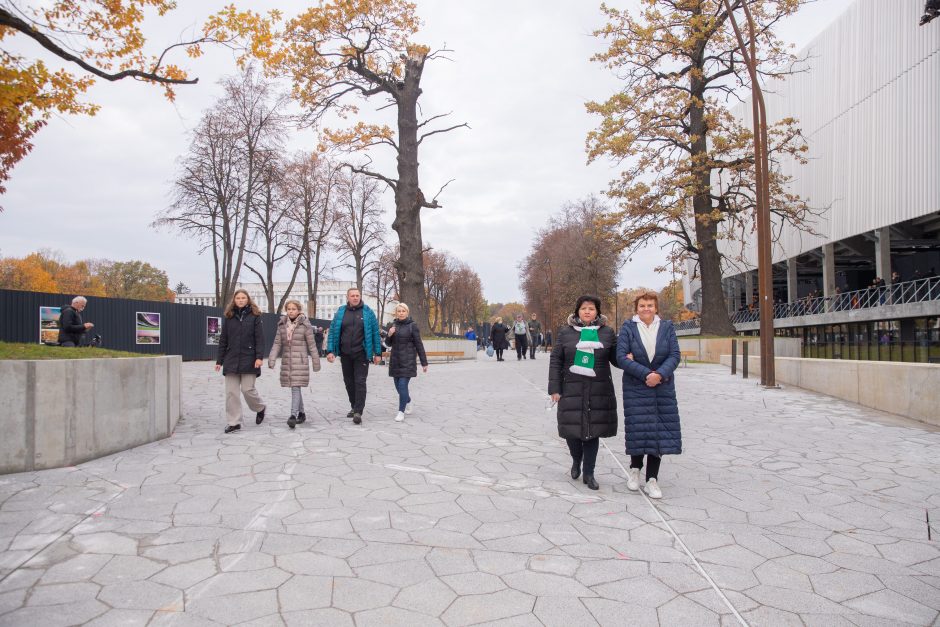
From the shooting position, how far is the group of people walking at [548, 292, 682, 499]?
5004 millimetres

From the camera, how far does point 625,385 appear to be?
5062 mm

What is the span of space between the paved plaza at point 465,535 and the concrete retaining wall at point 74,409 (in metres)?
0.21

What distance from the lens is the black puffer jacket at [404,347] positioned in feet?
30.3

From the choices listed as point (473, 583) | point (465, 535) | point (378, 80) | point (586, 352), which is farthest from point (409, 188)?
point (473, 583)

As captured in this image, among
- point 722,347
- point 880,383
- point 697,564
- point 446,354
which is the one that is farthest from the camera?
point 446,354

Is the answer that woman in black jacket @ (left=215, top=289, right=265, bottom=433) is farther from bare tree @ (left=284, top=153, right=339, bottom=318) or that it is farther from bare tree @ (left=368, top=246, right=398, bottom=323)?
bare tree @ (left=368, top=246, right=398, bottom=323)

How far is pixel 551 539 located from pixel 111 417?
4.77 meters

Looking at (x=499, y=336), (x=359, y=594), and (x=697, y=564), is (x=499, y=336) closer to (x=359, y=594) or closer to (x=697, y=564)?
(x=697, y=564)

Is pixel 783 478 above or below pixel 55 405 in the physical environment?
below

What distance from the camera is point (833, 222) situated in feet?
118

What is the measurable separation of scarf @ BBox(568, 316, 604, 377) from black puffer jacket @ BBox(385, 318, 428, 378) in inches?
167

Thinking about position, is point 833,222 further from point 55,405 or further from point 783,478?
point 55,405

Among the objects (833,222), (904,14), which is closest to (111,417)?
(904,14)

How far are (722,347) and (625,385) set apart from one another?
69.2 ft
